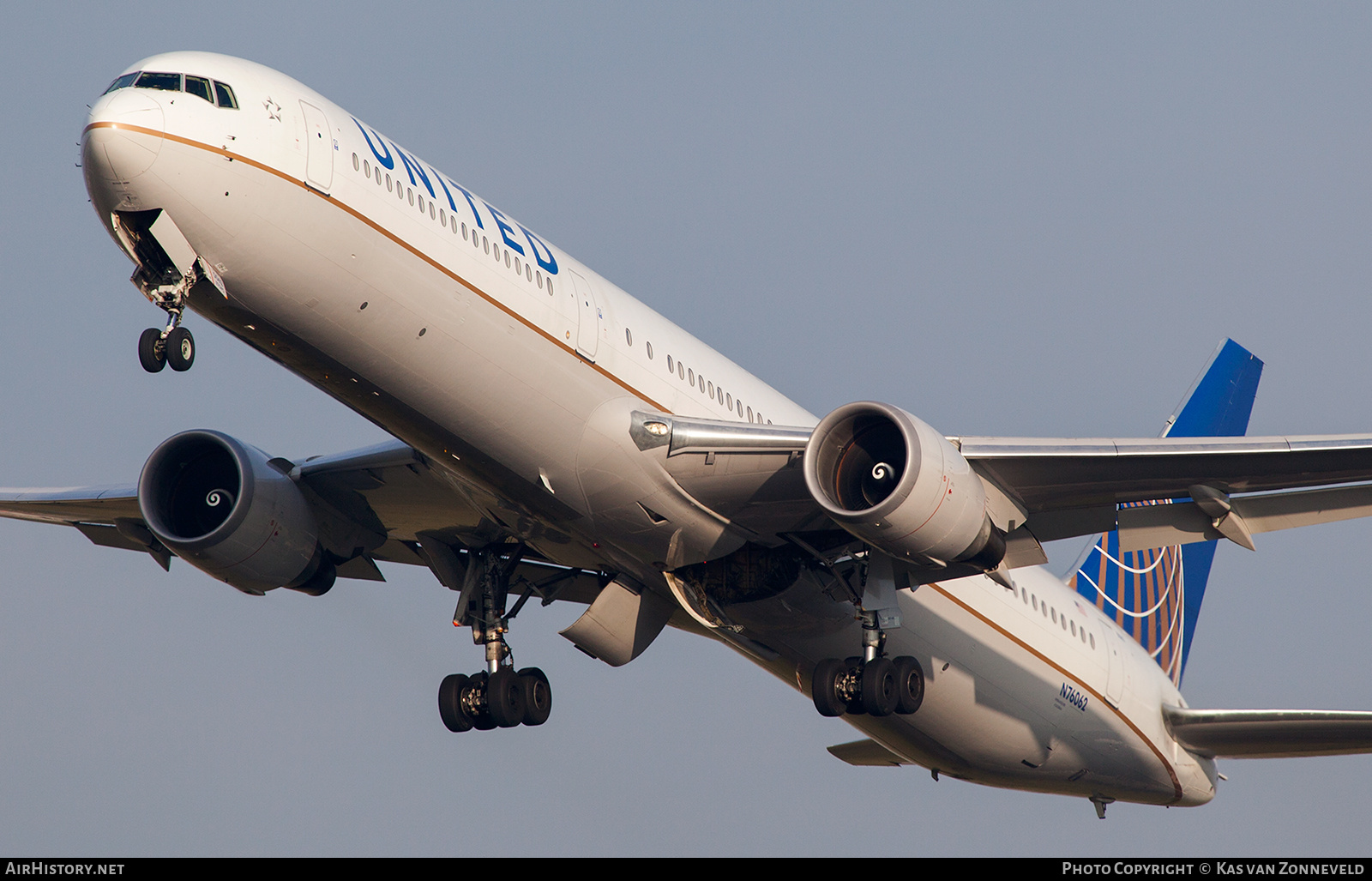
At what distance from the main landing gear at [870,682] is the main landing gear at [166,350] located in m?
10.1

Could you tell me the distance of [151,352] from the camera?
18.5 m

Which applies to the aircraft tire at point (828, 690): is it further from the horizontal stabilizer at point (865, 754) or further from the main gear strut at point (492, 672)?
the horizontal stabilizer at point (865, 754)

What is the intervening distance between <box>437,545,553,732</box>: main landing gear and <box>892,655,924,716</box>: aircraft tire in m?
5.85

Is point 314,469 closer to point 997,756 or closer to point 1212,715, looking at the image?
point 997,756

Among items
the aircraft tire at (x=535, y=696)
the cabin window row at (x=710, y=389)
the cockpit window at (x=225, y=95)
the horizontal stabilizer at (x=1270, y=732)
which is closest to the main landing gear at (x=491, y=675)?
the aircraft tire at (x=535, y=696)

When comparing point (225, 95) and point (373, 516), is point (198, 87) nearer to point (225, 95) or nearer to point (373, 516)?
point (225, 95)

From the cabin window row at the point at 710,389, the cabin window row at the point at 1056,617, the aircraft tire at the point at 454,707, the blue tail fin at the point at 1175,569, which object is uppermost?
the blue tail fin at the point at 1175,569

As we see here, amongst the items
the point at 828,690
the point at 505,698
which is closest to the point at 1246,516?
the point at 828,690

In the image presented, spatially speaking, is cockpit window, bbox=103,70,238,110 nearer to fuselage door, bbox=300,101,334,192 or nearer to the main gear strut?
fuselage door, bbox=300,101,334,192

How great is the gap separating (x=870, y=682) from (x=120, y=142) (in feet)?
40.9

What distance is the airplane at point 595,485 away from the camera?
18875mm

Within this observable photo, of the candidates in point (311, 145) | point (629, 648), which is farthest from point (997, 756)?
point (311, 145)

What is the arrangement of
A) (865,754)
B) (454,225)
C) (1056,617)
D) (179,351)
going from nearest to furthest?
(179,351) < (454,225) < (1056,617) < (865,754)

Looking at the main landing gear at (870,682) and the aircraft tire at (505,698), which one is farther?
the aircraft tire at (505,698)
